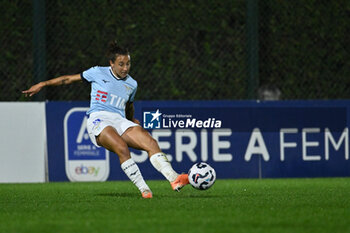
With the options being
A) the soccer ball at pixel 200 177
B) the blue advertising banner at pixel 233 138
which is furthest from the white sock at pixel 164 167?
the blue advertising banner at pixel 233 138

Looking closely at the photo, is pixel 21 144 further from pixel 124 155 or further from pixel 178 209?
pixel 178 209

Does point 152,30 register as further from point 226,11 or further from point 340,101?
point 340,101

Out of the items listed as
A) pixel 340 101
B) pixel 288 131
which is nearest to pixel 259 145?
pixel 288 131

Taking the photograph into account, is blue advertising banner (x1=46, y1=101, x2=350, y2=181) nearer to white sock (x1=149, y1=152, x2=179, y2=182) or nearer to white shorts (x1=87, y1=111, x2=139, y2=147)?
white shorts (x1=87, y1=111, x2=139, y2=147)

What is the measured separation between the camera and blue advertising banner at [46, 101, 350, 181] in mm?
10922

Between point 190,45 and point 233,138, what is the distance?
5.41ft

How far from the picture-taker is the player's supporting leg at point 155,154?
7465 mm

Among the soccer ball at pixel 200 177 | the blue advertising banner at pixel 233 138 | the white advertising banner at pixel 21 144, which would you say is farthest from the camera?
the blue advertising banner at pixel 233 138

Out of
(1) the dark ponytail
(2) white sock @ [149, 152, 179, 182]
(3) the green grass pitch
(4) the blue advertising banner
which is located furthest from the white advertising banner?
(2) white sock @ [149, 152, 179, 182]

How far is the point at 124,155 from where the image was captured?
759 cm

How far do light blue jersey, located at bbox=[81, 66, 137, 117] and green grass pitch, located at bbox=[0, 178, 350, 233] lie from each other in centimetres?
95

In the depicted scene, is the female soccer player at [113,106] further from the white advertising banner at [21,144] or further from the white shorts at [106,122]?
the white advertising banner at [21,144]

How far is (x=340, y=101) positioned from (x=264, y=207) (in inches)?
208

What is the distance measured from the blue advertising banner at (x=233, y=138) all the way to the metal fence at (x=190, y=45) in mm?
591
